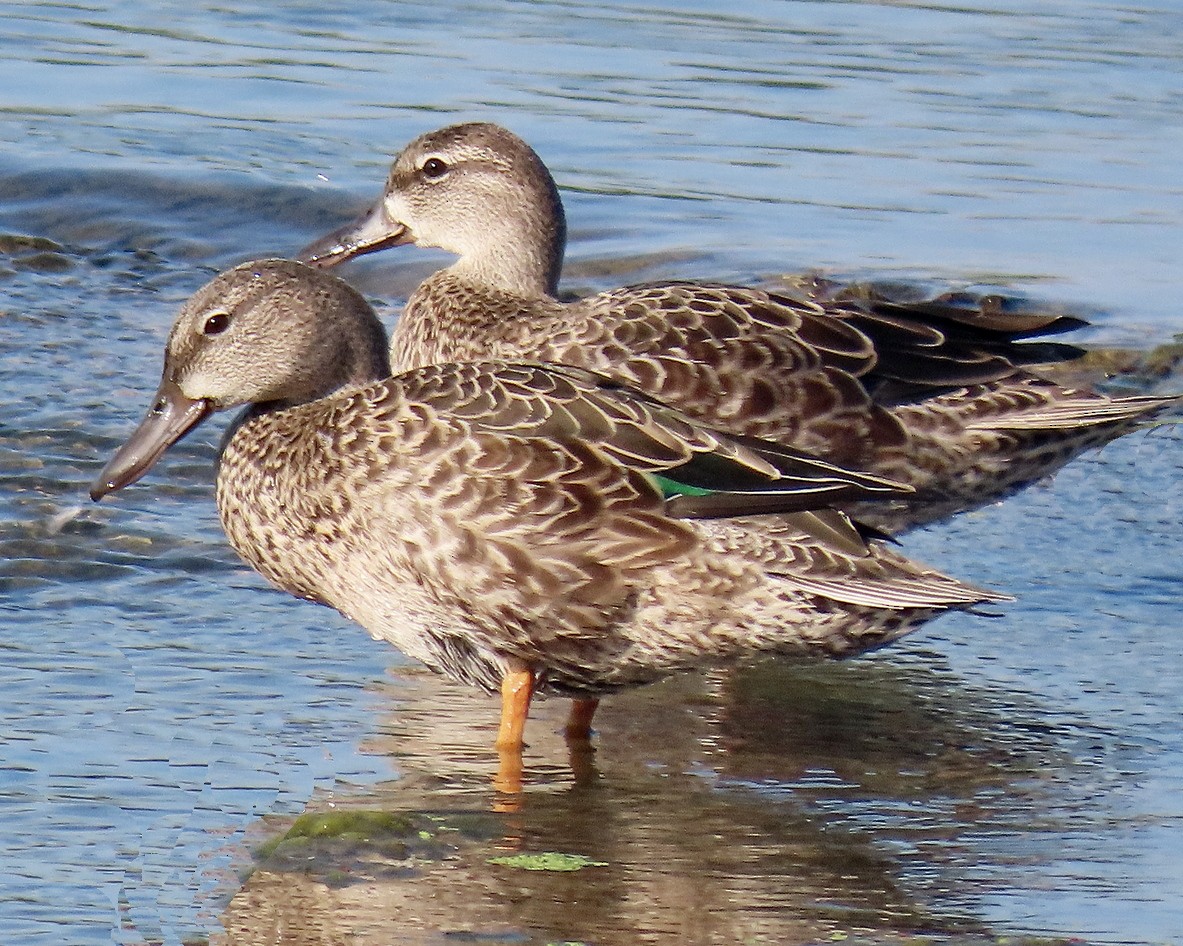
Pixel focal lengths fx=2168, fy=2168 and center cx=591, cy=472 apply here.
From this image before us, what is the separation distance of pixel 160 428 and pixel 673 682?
1.55 metres

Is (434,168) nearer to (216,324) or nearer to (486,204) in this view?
(486,204)

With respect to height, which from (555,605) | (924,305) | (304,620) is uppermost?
(924,305)

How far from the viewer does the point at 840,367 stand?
253 inches

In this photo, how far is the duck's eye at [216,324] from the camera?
18.5 ft

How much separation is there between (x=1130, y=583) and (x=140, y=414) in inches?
137

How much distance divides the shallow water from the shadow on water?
0.05 ft

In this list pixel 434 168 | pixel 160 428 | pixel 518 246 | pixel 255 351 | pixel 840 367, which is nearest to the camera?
pixel 255 351

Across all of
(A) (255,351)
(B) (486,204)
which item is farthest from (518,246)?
(A) (255,351)

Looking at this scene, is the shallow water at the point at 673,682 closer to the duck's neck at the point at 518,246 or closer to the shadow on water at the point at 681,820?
the shadow on water at the point at 681,820

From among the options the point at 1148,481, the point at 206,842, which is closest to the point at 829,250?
the point at 1148,481

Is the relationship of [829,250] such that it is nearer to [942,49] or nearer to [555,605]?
[942,49]

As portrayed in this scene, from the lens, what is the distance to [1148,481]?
7.52m

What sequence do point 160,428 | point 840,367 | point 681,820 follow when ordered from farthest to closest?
point 840,367
point 160,428
point 681,820

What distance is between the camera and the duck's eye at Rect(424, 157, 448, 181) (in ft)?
25.2
